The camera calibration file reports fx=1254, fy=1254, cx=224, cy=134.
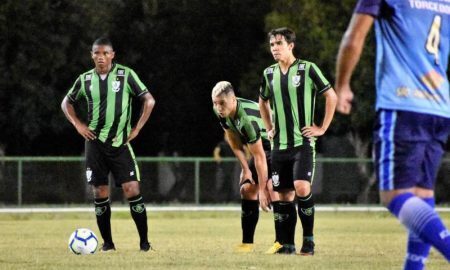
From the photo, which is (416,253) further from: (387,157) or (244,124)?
(244,124)

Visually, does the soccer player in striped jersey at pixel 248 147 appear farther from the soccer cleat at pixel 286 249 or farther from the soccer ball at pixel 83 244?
the soccer ball at pixel 83 244

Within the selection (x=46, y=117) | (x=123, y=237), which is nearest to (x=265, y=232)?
(x=123, y=237)

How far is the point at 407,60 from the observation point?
7129 millimetres

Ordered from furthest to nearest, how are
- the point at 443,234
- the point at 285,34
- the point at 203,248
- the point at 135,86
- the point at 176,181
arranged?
the point at 176,181, the point at 203,248, the point at 135,86, the point at 285,34, the point at 443,234

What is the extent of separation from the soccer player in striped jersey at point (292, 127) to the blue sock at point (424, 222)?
5885mm

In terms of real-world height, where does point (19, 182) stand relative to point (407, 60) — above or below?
below

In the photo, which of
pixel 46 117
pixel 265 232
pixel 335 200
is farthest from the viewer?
pixel 46 117

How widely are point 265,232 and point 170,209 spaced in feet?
38.6

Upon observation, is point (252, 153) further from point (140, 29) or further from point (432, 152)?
point (140, 29)

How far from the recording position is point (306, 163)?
1277 cm

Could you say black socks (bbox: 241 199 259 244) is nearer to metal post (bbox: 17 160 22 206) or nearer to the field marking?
the field marking

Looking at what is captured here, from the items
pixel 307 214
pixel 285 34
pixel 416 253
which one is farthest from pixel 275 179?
pixel 416 253

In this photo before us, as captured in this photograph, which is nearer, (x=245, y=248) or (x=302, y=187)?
(x=302, y=187)

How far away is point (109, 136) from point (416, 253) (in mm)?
6847
